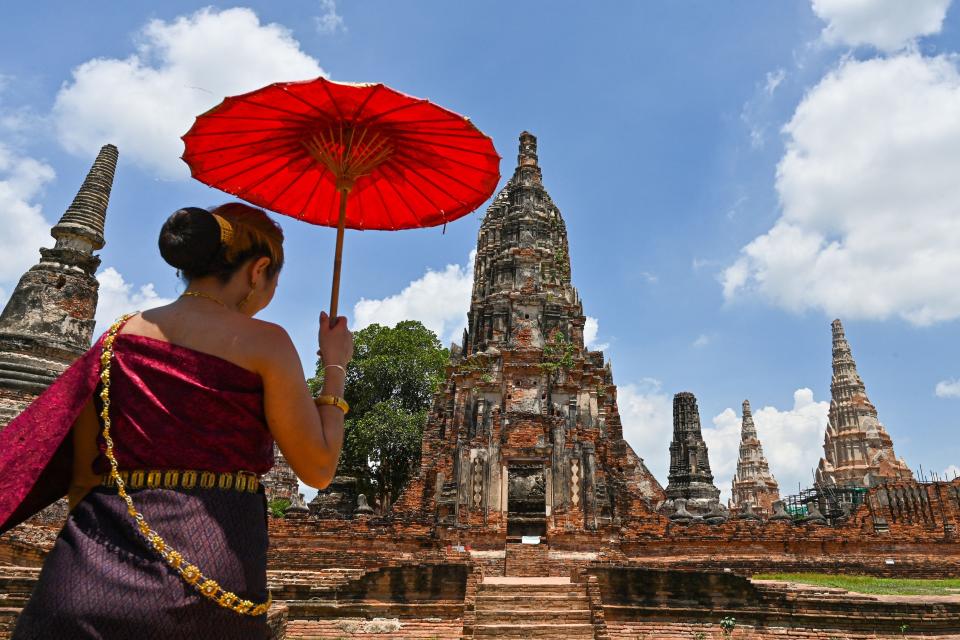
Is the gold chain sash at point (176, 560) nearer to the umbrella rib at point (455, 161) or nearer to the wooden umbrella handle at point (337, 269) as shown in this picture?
the wooden umbrella handle at point (337, 269)

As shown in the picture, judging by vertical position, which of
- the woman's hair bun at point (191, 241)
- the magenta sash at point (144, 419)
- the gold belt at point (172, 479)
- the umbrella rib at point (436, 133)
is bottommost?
the gold belt at point (172, 479)

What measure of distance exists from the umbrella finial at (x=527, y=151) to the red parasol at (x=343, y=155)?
25.6 m

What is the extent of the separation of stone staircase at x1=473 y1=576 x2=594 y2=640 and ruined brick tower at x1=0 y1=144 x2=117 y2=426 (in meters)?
9.53

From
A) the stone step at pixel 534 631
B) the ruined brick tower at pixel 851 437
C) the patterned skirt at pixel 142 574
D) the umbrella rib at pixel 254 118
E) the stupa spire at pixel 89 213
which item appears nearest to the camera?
the patterned skirt at pixel 142 574

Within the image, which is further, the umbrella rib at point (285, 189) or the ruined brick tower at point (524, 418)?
the ruined brick tower at point (524, 418)

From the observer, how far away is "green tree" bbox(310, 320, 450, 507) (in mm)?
28953

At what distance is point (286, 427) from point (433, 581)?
29.1 ft

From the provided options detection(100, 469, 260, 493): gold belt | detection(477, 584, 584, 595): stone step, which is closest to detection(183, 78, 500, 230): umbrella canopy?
detection(100, 469, 260, 493): gold belt

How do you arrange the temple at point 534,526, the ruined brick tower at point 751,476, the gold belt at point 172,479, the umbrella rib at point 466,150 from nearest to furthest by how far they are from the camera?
the gold belt at point 172,479 < the umbrella rib at point 466,150 < the temple at point 534,526 < the ruined brick tower at point 751,476

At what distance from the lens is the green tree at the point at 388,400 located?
95.0 feet

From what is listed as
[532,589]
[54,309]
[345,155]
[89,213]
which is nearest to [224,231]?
[345,155]

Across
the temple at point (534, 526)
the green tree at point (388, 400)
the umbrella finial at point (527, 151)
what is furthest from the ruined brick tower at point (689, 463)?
the umbrella finial at point (527, 151)

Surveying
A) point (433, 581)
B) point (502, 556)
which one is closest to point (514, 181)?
point (502, 556)

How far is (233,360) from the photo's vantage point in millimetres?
1787
